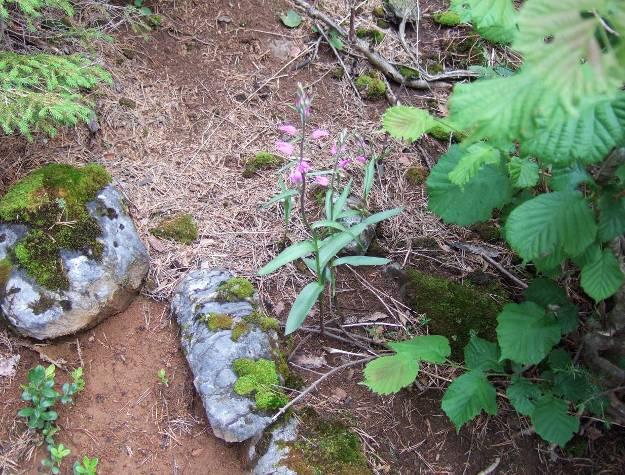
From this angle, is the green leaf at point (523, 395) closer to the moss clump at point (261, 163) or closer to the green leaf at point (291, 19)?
the moss clump at point (261, 163)

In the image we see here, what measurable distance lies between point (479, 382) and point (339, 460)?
2.23 feet

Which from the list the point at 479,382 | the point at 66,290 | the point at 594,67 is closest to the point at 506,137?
the point at 594,67

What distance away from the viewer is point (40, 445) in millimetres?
2322

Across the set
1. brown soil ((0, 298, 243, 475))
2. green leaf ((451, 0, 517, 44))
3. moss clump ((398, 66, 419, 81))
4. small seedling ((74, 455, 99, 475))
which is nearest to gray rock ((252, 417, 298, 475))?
brown soil ((0, 298, 243, 475))

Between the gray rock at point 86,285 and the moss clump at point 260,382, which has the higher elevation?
the gray rock at point 86,285

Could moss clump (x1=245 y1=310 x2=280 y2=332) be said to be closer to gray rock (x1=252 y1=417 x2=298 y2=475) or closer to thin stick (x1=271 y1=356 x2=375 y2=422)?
thin stick (x1=271 y1=356 x2=375 y2=422)

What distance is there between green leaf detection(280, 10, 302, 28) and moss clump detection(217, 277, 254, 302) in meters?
2.30

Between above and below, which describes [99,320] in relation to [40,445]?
above

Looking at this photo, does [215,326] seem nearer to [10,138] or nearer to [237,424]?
[237,424]

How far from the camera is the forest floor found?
7.86 feet

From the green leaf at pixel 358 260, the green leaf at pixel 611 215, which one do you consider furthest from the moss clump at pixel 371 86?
the green leaf at pixel 611 215

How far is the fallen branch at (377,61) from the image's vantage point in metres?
3.93

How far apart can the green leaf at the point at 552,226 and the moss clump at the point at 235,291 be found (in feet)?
4.45

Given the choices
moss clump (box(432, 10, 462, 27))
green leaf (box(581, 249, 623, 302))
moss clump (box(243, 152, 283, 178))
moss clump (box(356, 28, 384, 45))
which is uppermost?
green leaf (box(581, 249, 623, 302))
